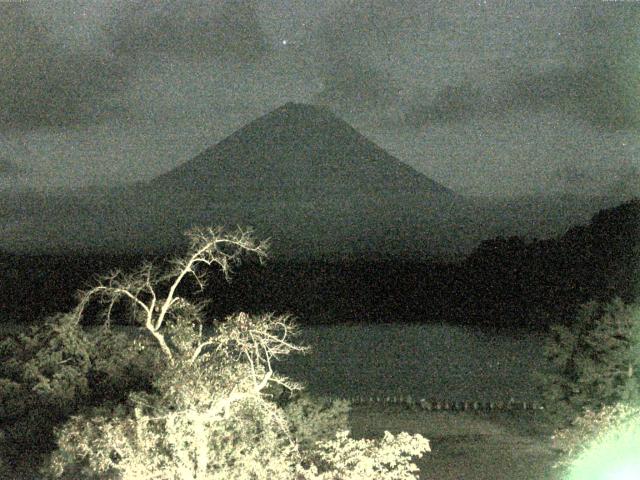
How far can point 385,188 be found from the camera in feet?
375

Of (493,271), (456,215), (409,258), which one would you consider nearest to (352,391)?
(493,271)

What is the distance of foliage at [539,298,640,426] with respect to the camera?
491 inches

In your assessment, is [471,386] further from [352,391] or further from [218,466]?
[218,466]

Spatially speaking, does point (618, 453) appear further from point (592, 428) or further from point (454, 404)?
point (454, 404)

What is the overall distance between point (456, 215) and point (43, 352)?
81.4 meters

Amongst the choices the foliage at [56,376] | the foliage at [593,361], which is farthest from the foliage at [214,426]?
the foliage at [593,361]

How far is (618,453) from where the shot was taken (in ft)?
29.3

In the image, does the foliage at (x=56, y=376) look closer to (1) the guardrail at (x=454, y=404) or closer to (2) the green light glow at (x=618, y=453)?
(2) the green light glow at (x=618, y=453)

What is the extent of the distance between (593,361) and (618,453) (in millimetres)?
4192

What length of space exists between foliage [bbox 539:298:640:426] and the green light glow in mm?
3326

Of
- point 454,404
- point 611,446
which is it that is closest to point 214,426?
point 611,446

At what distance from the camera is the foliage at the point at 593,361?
12.5 metres

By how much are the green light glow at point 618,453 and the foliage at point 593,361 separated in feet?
10.9

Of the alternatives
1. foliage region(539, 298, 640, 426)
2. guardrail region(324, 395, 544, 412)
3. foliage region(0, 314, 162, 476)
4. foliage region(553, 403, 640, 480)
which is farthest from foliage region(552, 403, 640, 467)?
guardrail region(324, 395, 544, 412)
